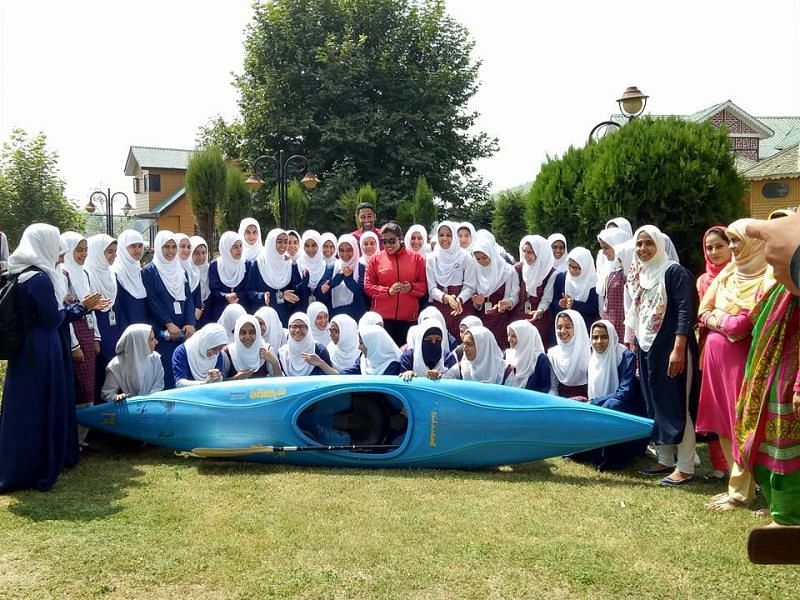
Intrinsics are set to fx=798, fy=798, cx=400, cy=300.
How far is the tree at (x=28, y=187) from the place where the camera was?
2300 centimetres

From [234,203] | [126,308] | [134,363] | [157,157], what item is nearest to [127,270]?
[126,308]

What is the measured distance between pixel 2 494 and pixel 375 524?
2633 mm

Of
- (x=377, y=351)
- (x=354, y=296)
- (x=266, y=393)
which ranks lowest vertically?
(x=266, y=393)

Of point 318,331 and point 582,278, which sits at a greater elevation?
point 582,278

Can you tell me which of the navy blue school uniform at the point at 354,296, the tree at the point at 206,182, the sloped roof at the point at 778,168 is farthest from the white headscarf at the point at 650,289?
the sloped roof at the point at 778,168

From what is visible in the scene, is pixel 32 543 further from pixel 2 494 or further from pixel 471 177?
pixel 471 177

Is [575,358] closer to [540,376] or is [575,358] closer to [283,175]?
[540,376]

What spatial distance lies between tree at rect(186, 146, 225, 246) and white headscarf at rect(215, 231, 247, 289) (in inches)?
501

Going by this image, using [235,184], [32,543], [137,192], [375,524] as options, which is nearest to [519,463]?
[375,524]

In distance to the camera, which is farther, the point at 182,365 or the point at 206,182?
the point at 206,182

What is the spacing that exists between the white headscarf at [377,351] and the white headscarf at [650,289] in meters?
2.14

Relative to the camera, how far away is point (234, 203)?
23.2 m

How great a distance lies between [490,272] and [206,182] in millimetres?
14328

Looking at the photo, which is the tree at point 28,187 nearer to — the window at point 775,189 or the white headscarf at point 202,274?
the white headscarf at point 202,274
